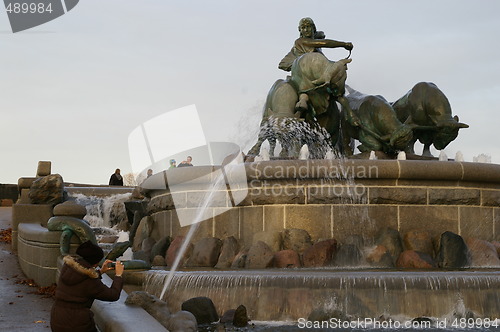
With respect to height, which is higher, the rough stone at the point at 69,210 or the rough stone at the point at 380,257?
the rough stone at the point at 69,210

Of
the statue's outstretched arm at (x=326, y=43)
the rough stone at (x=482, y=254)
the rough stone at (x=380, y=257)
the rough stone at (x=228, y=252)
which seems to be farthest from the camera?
the statue's outstretched arm at (x=326, y=43)

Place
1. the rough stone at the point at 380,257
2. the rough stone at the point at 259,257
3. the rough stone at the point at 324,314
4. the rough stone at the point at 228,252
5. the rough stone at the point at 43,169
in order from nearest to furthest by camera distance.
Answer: the rough stone at the point at 324,314, the rough stone at the point at 259,257, the rough stone at the point at 380,257, the rough stone at the point at 228,252, the rough stone at the point at 43,169

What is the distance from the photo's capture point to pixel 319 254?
39.3 feet

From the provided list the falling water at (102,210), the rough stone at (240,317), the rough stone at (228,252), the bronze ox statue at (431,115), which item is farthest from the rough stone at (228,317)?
the falling water at (102,210)

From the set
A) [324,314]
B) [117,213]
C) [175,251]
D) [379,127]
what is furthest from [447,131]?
[117,213]

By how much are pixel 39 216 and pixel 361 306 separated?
400 inches

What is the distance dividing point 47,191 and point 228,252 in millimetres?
6774

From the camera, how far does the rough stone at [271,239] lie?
1248cm

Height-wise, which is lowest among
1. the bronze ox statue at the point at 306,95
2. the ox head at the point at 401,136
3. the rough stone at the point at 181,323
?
the rough stone at the point at 181,323

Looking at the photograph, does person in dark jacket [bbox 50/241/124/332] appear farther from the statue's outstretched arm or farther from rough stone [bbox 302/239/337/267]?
the statue's outstretched arm

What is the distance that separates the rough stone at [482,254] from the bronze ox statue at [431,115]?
14.3ft

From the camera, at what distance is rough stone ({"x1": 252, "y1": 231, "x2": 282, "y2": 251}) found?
41.0 feet

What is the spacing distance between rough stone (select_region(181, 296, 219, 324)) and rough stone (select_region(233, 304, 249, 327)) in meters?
0.32

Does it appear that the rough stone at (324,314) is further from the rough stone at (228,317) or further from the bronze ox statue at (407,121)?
the bronze ox statue at (407,121)
